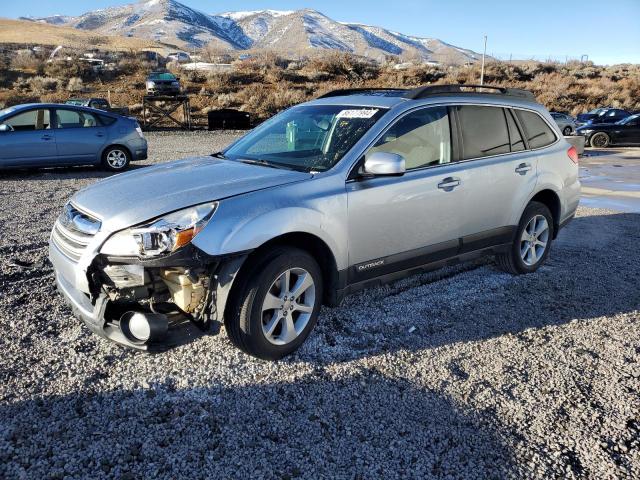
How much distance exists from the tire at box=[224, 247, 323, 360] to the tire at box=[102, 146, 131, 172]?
1003 centimetres

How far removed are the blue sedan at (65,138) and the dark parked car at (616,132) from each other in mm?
17684

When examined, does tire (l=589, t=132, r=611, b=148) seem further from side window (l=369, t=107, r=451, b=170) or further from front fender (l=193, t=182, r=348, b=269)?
front fender (l=193, t=182, r=348, b=269)

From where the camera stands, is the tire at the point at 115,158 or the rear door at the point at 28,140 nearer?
the rear door at the point at 28,140

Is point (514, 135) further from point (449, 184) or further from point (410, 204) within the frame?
point (410, 204)

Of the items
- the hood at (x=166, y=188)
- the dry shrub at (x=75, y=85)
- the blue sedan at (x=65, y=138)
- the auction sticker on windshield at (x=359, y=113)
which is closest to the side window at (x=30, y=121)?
the blue sedan at (x=65, y=138)

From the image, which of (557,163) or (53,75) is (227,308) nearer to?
(557,163)

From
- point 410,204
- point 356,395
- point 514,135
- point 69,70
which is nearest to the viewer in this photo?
point 356,395

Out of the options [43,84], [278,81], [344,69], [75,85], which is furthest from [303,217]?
[344,69]

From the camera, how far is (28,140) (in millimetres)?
11039

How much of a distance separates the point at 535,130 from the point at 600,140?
18798 millimetres

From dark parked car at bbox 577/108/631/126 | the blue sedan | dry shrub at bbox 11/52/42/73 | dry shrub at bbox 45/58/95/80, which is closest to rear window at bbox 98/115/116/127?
the blue sedan

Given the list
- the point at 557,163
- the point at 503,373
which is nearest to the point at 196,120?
the point at 557,163

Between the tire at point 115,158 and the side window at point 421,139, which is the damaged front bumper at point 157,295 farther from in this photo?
the tire at point 115,158

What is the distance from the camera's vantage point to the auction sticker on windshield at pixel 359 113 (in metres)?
4.16
